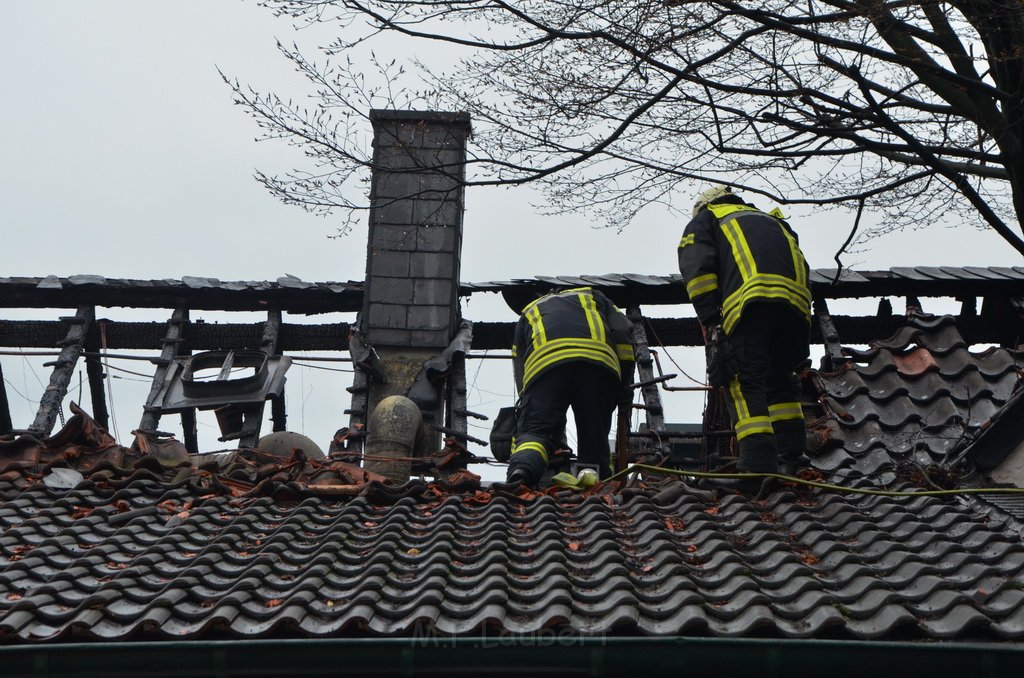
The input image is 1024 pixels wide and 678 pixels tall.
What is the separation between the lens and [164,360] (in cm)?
1194

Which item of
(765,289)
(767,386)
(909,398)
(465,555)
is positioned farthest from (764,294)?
(465,555)

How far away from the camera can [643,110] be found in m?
7.01

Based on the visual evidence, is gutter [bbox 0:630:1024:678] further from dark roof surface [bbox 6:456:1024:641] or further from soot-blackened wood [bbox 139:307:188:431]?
soot-blackened wood [bbox 139:307:188:431]

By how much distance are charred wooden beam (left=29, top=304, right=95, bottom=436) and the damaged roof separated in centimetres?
267

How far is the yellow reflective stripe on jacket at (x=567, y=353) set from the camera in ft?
29.7

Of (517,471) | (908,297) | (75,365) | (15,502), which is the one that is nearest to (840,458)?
(517,471)

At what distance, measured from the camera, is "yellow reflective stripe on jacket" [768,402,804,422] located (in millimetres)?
8547

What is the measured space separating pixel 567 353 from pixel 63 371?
17.6ft

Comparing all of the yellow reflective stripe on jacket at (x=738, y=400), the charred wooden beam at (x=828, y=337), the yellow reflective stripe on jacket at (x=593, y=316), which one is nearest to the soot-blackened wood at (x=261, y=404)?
the yellow reflective stripe on jacket at (x=593, y=316)

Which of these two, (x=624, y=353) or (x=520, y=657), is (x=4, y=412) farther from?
(x=520, y=657)

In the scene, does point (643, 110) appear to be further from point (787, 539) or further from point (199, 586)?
point (199, 586)

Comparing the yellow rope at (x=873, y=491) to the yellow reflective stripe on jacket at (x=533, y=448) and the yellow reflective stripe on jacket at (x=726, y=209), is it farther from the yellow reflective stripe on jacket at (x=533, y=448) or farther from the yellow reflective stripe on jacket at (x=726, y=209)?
the yellow reflective stripe on jacket at (x=726, y=209)

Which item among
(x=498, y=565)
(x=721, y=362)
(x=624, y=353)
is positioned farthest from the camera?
(x=624, y=353)

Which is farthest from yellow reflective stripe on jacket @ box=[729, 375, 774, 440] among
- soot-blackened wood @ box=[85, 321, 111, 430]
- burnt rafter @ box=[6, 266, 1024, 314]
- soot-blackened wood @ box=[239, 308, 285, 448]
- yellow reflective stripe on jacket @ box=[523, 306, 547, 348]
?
soot-blackened wood @ box=[85, 321, 111, 430]
